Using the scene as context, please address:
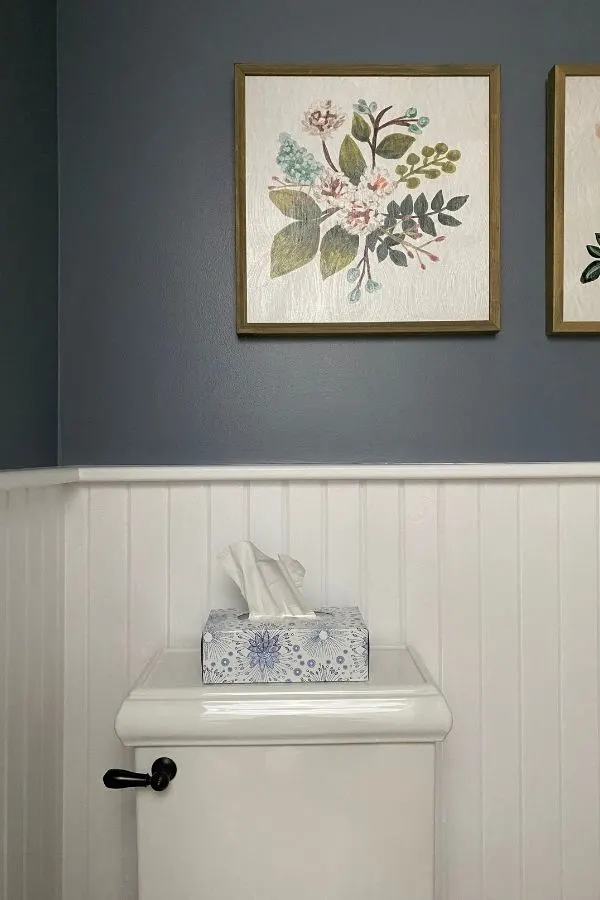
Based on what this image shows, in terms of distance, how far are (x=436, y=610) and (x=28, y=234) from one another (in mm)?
854

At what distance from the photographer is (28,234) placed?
48.2 inches

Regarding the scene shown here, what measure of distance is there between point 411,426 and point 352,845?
63 cm

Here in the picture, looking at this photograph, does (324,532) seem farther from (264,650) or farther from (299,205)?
(299,205)

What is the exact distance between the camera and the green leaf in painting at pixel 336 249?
52.8 inches

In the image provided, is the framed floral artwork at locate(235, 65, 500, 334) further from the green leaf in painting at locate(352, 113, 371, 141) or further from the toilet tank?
the toilet tank

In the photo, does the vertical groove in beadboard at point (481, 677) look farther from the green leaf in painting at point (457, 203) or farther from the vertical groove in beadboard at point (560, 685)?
the green leaf in painting at point (457, 203)

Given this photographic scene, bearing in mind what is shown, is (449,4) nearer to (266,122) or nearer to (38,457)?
(266,122)

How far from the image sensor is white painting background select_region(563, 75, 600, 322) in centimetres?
135

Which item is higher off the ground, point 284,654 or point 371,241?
point 371,241

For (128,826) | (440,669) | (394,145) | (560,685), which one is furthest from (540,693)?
(394,145)

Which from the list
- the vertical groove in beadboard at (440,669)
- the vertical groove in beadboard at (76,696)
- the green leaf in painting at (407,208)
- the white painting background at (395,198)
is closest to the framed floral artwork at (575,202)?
the white painting background at (395,198)

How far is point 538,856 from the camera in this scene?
134 centimetres

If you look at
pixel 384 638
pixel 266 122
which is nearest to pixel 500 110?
pixel 266 122

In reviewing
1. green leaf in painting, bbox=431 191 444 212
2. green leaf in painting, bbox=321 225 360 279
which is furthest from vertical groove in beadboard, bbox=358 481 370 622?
green leaf in painting, bbox=431 191 444 212
